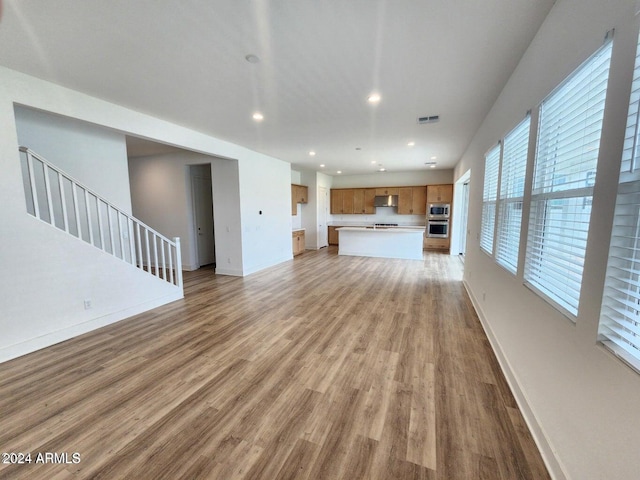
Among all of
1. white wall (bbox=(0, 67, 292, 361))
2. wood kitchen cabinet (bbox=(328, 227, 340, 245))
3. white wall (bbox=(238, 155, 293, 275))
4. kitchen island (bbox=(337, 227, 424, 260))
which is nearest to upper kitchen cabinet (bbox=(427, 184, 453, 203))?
kitchen island (bbox=(337, 227, 424, 260))

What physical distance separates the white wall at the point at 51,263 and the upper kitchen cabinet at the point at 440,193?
24.1ft

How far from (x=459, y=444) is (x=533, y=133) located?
2245 millimetres

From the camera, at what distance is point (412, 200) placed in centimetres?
950

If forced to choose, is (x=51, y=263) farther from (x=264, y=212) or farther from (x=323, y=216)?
(x=323, y=216)

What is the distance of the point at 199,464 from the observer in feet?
5.13

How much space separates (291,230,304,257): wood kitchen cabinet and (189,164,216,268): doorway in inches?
94.4

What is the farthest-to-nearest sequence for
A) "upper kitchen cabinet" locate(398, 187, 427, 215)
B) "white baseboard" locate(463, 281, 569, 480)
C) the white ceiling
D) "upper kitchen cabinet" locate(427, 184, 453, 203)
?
1. "upper kitchen cabinet" locate(398, 187, 427, 215)
2. "upper kitchen cabinet" locate(427, 184, 453, 203)
3. the white ceiling
4. "white baseboard" locate(463, 281, 569, 480)

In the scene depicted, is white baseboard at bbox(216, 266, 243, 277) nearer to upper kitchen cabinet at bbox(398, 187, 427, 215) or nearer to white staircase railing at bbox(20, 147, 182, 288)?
white staircase railing at bbox(20, 147, 182, 288)

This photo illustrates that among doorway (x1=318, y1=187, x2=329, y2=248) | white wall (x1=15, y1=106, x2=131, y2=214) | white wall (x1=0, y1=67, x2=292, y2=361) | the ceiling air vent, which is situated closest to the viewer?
white wall (x1=0, y1=67, x2=292, y2=361)

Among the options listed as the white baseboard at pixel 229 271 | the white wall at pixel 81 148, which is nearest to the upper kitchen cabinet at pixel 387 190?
the white baseboard at pixel 229 271

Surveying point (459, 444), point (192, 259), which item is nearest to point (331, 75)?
point (459, 444)

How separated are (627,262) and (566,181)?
728mm

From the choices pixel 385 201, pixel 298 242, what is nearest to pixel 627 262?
pixel 298 242

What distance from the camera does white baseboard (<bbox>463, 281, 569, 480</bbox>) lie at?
147 cm
